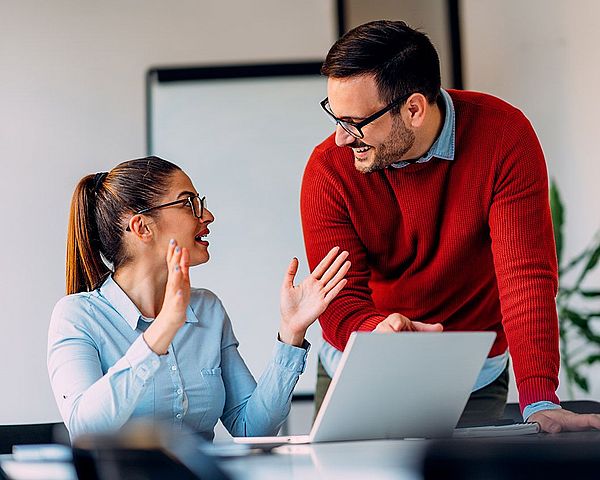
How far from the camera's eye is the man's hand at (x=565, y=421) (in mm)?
1586

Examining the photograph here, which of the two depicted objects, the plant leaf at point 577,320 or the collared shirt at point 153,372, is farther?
the plant leaf at point 577,320

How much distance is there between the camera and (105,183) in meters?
2.04

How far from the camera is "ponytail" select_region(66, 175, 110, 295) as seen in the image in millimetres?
2012

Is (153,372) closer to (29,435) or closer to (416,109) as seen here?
(29,435)

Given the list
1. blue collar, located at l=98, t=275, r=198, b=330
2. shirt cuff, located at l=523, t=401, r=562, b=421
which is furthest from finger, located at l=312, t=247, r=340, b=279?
shirt cuff, located at l=523, t=401, r=562, b=421

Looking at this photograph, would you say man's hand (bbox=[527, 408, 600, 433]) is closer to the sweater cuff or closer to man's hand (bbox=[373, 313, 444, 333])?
the sweater cuff

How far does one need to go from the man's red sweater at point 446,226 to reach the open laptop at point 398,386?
0.50 meters

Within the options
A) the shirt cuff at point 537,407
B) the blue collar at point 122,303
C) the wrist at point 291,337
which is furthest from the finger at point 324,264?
the shirt cuff at point 537,407

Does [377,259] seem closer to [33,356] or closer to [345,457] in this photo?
[345,457]

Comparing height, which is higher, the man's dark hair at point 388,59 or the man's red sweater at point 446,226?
the man's dark hair at point 388,59

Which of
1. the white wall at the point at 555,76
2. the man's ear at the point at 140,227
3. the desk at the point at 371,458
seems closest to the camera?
the desk at the point at 371,458

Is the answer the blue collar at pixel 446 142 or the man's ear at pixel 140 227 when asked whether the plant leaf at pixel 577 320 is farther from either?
the man's ear at pixel 140 227

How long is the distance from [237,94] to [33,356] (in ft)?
4.69

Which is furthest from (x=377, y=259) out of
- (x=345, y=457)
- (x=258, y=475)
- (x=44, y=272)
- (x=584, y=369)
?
(x=44, y=272)
